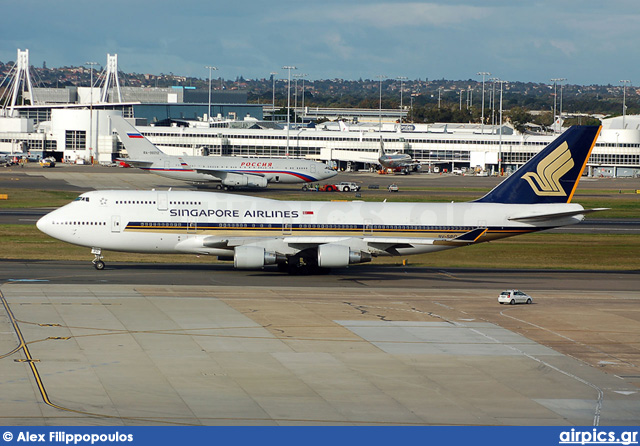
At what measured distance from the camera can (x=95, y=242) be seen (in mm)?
50562

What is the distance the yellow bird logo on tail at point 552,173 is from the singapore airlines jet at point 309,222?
0.22 ft

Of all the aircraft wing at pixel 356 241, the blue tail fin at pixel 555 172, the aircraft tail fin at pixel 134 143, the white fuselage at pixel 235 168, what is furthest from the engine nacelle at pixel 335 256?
the aircraft tail fin at pixel 134 143

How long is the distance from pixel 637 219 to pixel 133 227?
63312mm

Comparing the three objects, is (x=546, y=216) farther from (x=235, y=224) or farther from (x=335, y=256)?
(x=235, y=224)

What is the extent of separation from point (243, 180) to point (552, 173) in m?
74.5

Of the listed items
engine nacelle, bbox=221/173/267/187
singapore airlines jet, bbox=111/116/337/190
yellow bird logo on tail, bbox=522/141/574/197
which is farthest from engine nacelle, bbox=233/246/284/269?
engine nacelle, bbox=221/173/267/187

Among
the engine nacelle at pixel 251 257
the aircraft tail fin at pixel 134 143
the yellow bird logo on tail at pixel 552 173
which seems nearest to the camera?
the engine nacelle at pixel 251 257

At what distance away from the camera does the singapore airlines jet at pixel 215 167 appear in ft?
397

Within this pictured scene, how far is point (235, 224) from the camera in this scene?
5116 centimetres

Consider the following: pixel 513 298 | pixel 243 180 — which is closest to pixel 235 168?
pixel 243 180

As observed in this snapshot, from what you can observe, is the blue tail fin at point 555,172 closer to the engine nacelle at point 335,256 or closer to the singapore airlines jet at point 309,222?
the singapore airlines jet at point 309,222

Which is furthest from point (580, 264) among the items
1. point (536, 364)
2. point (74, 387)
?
point (74, 387)

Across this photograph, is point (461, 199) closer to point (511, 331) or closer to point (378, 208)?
point (378, 208)

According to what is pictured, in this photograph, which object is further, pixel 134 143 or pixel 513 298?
pixel 134 143
